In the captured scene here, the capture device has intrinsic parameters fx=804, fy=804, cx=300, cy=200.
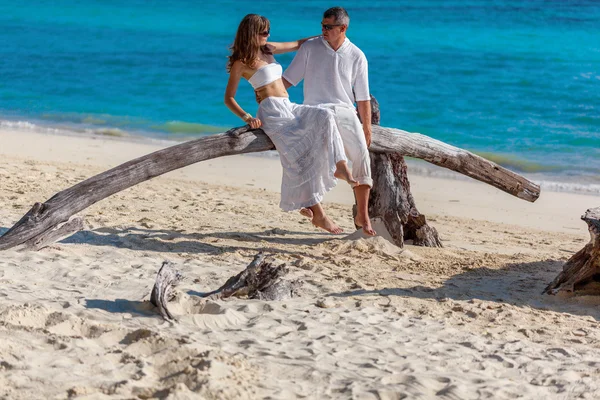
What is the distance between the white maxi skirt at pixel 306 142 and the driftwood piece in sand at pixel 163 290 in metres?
1.62

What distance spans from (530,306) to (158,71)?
15979mm

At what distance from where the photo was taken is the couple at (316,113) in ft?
19.5

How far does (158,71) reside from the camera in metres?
19.9

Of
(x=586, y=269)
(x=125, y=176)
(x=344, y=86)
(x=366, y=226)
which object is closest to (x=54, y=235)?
(x=125, y=176)

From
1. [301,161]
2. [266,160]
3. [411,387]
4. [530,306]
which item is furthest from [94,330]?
[266,160]

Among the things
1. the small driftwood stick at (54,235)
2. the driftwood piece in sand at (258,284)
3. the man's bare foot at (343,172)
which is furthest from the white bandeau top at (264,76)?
the small driftwood stick at (54,235)

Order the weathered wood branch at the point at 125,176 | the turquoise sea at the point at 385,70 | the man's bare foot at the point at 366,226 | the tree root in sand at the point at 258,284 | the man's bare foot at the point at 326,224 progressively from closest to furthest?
the tree root in sand at the point at 258,284
the weathered wood branch at the point at 125,176
the man's bare foot at the point at 366,226
the man's bare foot at the point at 326,224
the turquoise sea at the point at 385,70

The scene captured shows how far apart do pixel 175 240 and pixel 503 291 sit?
2.60 metres

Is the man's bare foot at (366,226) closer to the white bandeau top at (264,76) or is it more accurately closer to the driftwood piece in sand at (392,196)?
the driftwood piece in sand at (392,196)

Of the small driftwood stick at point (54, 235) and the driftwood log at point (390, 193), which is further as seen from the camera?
the driftwood log at point (390, 193)

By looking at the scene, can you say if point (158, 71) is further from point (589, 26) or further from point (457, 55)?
point (589, 26)

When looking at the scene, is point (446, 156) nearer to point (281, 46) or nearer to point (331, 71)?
point (331, 71)

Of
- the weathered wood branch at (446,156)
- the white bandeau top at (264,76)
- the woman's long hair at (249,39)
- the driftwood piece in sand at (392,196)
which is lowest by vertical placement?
the driftwood piece in sand at (392,196)

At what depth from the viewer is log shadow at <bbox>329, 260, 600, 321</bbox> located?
5.24 m
